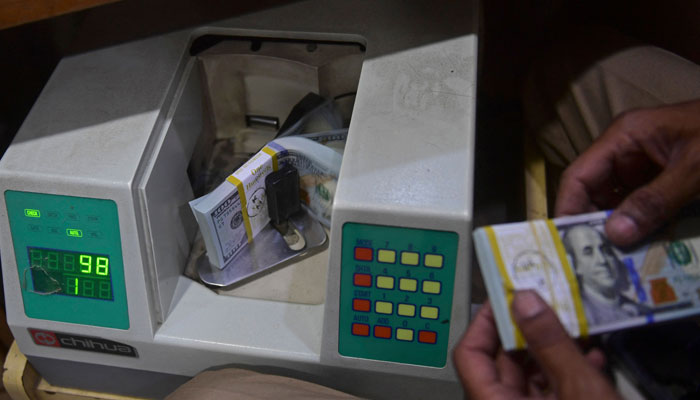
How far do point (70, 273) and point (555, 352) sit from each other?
Answer: 51 cm

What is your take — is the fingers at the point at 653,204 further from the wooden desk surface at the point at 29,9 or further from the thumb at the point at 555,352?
the wooden desk surface at the point at 29,9

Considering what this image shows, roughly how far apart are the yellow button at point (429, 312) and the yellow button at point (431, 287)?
2cm

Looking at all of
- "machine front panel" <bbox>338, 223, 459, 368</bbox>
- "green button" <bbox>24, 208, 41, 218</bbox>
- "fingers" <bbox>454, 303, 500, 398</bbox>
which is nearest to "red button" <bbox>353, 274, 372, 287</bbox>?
"machine front panel" <bbox>338, 223, 459, 368</bbox>

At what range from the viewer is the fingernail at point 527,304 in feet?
1.73

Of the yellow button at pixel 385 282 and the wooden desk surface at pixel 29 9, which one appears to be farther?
the yellow button at pixel 385 282

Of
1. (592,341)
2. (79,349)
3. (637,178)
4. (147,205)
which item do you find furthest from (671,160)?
(79,349)

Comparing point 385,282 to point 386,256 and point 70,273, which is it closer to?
point 386,256

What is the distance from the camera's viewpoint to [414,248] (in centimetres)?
65

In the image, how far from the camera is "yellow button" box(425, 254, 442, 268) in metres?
0.66

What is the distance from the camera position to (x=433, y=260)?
0.66 meters

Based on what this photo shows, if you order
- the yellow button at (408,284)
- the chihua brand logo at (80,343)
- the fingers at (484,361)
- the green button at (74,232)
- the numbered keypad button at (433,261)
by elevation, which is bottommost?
the chihua brand logo at (80,343)

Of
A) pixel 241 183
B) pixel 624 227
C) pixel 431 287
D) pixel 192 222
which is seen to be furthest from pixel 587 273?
pixel 192 222

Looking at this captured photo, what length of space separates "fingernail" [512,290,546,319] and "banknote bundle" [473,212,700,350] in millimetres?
12

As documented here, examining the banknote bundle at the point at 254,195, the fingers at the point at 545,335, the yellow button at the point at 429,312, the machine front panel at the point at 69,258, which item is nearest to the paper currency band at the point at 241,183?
the banknote bundle at the point at 254,195
